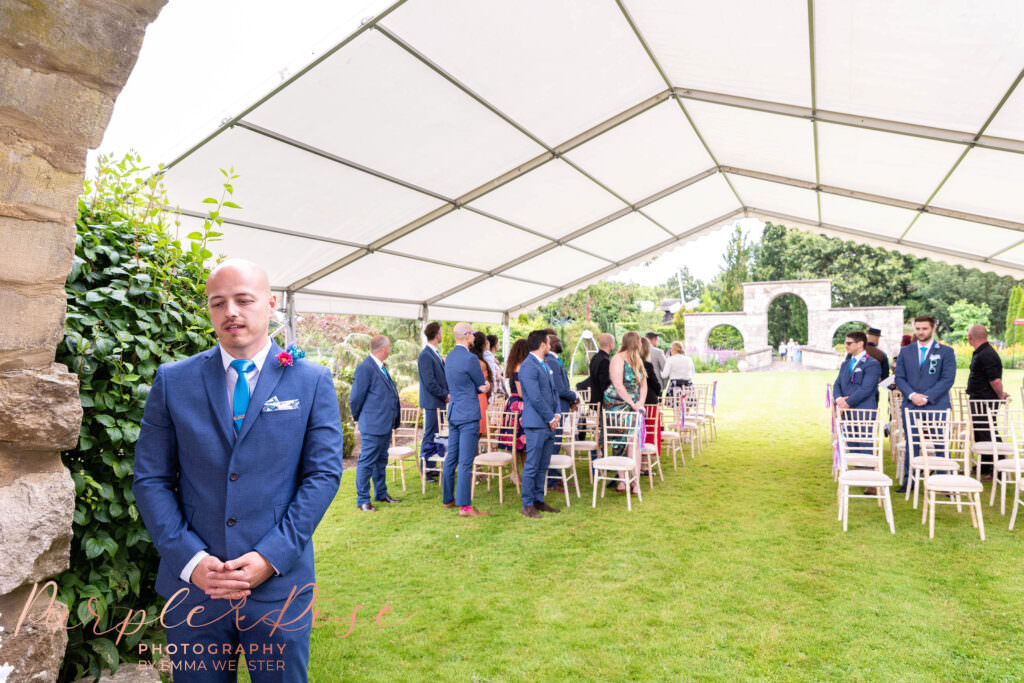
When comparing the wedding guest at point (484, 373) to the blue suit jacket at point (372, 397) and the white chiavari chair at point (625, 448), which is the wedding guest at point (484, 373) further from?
the white chiavari chair at point (625, 448)

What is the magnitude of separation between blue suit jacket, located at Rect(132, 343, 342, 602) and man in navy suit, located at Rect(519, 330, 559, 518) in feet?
13.2

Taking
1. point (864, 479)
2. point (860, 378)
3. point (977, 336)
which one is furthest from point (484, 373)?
point (977, 336)

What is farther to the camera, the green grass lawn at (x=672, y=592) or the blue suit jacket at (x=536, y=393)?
the blue suit jacket at (x=536, y=393)

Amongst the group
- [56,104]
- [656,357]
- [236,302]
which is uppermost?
[56,104]

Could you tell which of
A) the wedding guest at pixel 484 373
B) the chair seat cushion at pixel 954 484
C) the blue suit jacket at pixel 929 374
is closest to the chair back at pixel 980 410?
the blue suit jacket at pixel 929 374

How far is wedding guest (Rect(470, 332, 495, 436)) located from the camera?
693cm

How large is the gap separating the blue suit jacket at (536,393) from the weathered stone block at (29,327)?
4216mm

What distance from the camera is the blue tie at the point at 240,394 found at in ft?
6.13

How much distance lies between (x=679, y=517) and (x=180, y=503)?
515 centimetres

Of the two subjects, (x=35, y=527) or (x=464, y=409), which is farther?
(x=464, y=409)

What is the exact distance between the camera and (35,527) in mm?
1920

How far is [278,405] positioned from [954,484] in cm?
562

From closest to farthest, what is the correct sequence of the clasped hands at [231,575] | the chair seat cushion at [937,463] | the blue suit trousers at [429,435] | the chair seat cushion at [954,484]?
1. the clasped hands at [231,575]
2. the chair seat cushion at [954,484]
3. the chair seat cushion at [937,463]
4. the blue suit trousers at [429,435]

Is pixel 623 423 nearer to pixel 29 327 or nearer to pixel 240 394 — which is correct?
pixel 240 394
